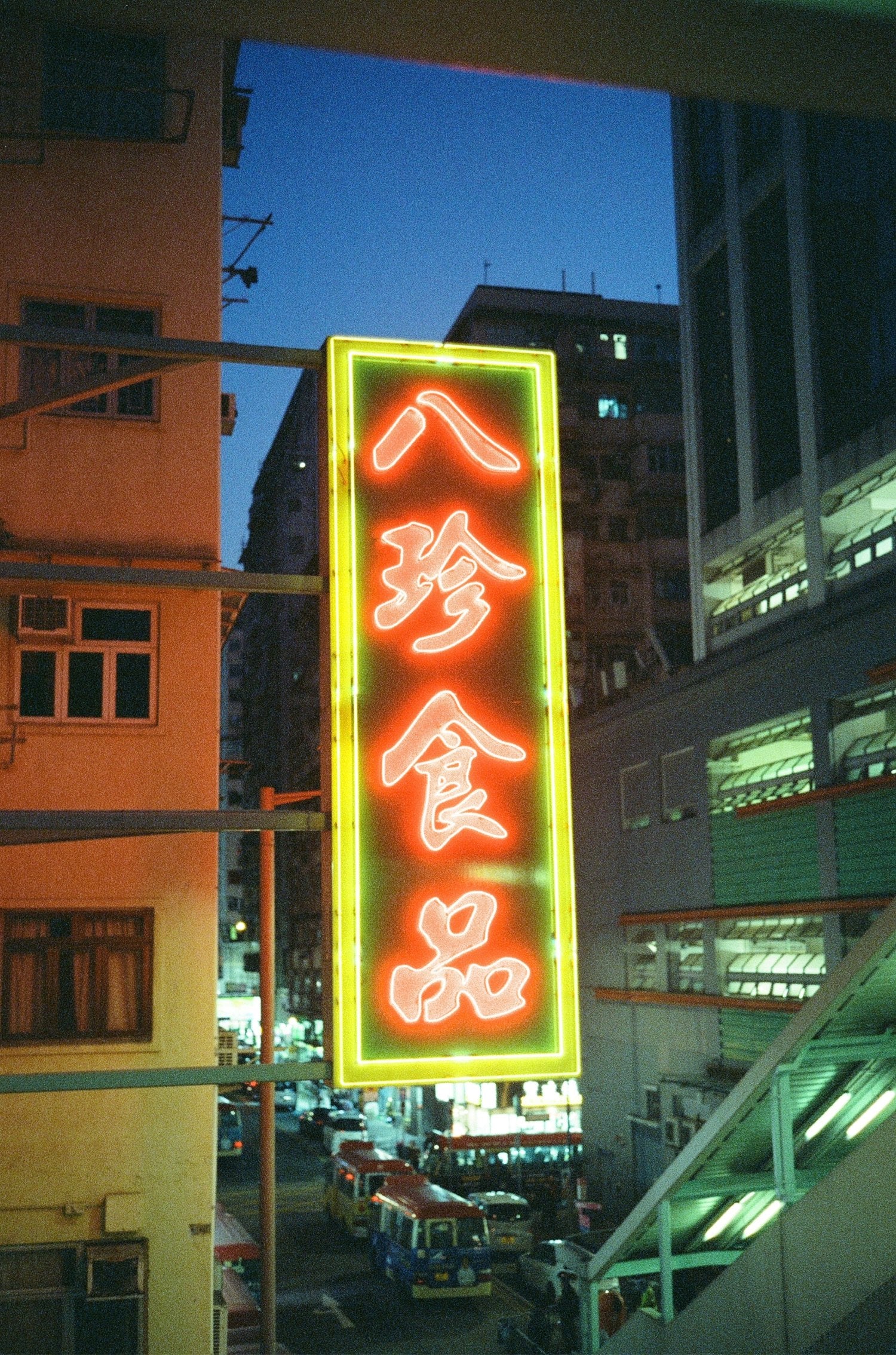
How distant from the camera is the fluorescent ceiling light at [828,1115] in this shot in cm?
1282

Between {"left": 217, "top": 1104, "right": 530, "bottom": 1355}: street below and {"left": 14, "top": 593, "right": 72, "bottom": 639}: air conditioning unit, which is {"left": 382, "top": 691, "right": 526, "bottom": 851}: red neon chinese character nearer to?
{"left": 14, "top": 593, "right": 72, "bottom": 639}: air conditioning unit

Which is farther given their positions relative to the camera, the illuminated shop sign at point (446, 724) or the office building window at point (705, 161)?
the office building window at point (705, 161)

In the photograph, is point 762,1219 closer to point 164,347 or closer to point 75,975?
point 75,975

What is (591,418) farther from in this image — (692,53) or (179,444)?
(692,53)

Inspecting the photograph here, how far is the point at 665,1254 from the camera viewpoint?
12.9 m

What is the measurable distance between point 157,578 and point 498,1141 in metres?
33.8

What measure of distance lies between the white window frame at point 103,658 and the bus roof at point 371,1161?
26548 mm

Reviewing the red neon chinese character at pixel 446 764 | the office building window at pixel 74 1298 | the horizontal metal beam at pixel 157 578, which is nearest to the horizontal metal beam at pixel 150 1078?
the red neon chinese character at pixel 446 764

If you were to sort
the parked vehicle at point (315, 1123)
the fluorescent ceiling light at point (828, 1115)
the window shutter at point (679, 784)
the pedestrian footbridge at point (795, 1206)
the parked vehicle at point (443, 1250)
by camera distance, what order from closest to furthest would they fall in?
1. the pedestrian footbridge at point (795, 1206)
2. the fluorescent ceiling light at point (828, 1115)
3. the parked vehicle at point (443, 1250)
4. the window shutter at point (679, 784)
5. the parked vehicle at point (315, 1123)

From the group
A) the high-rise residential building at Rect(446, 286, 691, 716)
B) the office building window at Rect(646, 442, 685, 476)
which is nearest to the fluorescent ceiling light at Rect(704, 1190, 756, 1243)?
the high-rise residential building at Rect(446, 286, 691, 716)

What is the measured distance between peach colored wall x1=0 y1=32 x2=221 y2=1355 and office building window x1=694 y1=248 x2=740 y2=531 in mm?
21762

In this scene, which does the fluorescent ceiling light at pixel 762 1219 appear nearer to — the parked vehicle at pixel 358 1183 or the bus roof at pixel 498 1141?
the parked vehicle at pixel 358 1183

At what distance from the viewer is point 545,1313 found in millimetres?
23953

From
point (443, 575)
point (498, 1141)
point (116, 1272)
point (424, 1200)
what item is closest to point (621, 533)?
point (498, 1141)
